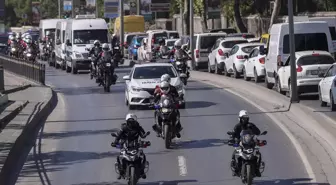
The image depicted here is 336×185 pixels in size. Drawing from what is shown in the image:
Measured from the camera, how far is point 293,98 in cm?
2564

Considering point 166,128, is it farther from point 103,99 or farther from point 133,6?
point 133,6

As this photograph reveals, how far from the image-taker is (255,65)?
114ft

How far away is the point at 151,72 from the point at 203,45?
18.2m

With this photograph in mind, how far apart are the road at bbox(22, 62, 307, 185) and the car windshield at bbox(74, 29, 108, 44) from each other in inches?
519

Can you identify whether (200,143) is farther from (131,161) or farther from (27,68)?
(27,68)

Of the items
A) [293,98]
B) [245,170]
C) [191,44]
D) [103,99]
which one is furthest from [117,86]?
[245,170]

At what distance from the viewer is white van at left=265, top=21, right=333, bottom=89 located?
2992 centimetres

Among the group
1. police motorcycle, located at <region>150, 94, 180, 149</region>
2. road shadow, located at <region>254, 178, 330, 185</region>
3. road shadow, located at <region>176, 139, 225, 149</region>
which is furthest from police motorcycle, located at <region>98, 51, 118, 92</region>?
road shadow, located at <region>254, 178, 330, 185</region>

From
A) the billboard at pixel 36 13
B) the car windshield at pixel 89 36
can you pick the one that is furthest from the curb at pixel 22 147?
the billboard at pixel 36 13

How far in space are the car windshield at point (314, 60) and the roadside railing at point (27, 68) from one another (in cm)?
1223

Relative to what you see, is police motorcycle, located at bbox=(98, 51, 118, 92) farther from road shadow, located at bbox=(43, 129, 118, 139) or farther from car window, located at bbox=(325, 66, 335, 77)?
road shadow, located at bbox=(43, 129, 118, 139)

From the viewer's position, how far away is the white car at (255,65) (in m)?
34.1

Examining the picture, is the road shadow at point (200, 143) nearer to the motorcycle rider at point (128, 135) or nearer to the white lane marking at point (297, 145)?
the white lane marking at point (297, 145)

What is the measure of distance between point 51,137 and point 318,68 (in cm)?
988
